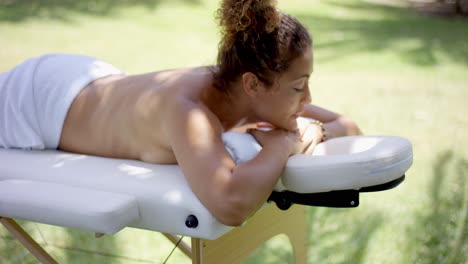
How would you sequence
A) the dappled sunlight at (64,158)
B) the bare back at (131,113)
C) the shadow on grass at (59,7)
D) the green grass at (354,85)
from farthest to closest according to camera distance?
the shadow on grass at (59,7) → the green grass at (354,85) → the dappled sunlight at (64,158) → the bare back at (131,113)

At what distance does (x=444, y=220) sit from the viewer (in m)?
3.85

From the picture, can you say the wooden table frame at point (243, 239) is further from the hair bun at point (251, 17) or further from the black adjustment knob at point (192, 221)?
the hair bun at point (251, 17)

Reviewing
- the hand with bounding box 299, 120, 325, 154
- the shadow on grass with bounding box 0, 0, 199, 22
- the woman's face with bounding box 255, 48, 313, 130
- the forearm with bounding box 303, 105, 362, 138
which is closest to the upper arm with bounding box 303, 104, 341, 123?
the forearm with bounding box 303, 105, 362, 138

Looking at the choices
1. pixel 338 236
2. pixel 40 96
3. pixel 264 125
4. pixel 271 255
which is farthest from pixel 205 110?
pixel 338 236

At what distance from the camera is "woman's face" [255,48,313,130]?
2.00 m

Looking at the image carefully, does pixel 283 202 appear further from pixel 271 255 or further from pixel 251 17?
pixel 271 255

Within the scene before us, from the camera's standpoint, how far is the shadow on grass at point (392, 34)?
802 cm

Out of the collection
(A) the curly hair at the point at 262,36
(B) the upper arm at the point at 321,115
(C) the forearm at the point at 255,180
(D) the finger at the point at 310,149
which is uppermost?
(A) the curly hair at the point at 262,36

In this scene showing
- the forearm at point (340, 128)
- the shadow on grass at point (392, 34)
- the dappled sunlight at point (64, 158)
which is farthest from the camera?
the shadow on grass at point (392, 34)

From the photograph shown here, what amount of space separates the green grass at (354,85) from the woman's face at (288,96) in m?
0.57

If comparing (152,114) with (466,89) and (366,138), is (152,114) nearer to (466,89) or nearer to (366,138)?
(366,138)

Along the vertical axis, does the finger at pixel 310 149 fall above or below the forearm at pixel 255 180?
below

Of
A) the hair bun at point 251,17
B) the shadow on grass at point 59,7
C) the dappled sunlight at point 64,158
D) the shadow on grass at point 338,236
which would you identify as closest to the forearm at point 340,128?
the hair bun at point 251,17

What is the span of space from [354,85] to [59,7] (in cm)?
433
